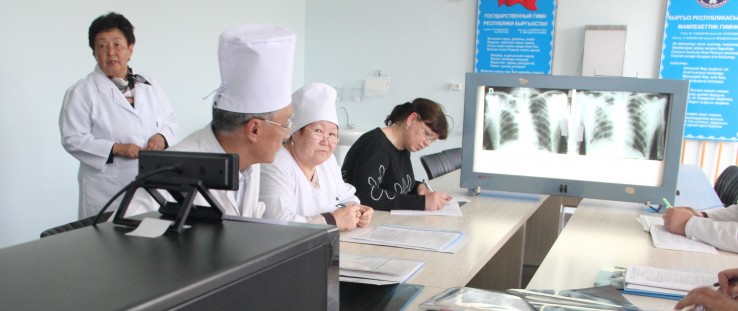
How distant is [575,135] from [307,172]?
118 centimetres

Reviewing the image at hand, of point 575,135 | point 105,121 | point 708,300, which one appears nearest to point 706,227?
point 575,135

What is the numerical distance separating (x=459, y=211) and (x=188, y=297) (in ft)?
6.45

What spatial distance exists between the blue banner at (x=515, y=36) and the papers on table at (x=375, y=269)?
3902mm

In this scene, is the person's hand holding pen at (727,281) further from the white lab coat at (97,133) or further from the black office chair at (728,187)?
the white lab coat at (97,133)

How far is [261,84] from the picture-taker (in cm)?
145

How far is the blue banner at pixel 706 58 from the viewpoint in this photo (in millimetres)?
4684

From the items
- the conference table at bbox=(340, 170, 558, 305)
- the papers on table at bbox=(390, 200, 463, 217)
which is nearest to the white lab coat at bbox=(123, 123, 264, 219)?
the conference table at bbox=(340, 170, 558, 305)

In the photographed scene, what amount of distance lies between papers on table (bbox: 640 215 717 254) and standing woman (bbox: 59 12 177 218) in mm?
2220

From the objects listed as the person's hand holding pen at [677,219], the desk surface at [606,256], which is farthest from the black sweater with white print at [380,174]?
the person's hand holding pen at [677,219]

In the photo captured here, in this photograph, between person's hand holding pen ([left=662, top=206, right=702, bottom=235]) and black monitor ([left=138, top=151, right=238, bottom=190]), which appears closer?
black monitor ([left=138, top=151, right=238, bottom=190])

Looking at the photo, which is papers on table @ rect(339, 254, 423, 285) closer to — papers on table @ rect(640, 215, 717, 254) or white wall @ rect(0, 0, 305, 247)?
papers on table @ rect(640, 215, 717, 254)

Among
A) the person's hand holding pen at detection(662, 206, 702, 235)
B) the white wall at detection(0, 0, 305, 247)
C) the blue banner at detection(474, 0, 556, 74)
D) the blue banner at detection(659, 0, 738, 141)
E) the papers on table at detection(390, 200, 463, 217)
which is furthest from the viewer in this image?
the blue banner at detection(474, 0, 556, 74)

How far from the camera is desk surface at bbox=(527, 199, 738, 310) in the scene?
1.59 metres

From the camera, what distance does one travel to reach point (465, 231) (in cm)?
212
